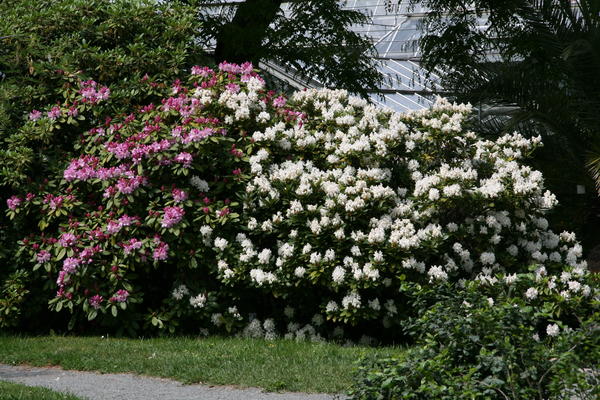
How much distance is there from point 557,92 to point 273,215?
5.96m

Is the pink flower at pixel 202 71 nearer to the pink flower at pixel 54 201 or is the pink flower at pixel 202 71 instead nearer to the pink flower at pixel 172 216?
the pink flower at pixel 172 216

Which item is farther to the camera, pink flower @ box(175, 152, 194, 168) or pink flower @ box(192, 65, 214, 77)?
pink flower @ box(192, 65, 214, 77)

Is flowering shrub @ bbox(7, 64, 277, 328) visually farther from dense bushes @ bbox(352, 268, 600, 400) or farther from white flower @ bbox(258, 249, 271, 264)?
dense bushes @ bbox(352, 268, 600, 400)

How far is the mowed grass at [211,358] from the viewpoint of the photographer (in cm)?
597

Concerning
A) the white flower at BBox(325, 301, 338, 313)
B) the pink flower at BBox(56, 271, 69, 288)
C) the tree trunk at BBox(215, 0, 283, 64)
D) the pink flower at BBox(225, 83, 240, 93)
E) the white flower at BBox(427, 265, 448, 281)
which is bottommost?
the white flower at BBox(325, 301, 338, 313)

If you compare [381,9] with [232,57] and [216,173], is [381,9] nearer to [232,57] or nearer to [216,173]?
[232,57]

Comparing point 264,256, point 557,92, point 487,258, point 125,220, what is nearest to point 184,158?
point 125,220

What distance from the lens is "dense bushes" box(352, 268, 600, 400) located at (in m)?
3.93

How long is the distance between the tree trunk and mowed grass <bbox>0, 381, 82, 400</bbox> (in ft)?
26.0

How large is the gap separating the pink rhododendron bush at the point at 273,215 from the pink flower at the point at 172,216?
0.06 ft

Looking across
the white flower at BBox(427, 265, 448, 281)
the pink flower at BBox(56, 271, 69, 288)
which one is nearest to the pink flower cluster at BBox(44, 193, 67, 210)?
the pink flower at BBox(56, 271, 69, 288)

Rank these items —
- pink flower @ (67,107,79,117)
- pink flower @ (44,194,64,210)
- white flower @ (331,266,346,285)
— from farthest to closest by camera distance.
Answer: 1. pink flower @ (67,107,79,117)
2. pink flower @ (44,194,64,210)
3. white flower @ (331,266,346,285)

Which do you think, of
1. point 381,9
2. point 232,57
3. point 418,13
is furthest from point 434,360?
point 381,9

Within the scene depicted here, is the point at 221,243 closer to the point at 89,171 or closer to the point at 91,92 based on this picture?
the point at 89,171
